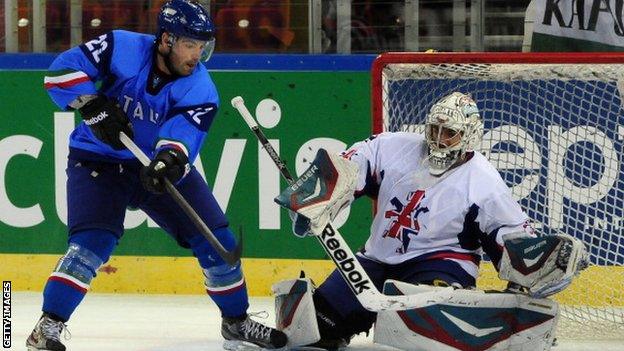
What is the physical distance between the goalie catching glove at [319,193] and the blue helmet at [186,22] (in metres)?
0.51

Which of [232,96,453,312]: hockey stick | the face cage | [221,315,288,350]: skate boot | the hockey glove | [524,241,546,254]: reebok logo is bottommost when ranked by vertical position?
[221,315,288,350]: skate boot

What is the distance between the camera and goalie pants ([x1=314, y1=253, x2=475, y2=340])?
457 centimetres

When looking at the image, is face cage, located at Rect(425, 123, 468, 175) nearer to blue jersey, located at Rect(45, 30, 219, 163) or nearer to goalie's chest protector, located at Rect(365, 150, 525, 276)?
goalie's chest protector, located at Rect(365, 150, 525, 276)

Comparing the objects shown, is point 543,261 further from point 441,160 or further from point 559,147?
point 559,147

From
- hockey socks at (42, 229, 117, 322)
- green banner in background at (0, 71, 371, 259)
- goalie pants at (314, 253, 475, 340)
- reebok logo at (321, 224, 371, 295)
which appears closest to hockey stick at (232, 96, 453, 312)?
reebok logo at (321, 224, 371, 295)

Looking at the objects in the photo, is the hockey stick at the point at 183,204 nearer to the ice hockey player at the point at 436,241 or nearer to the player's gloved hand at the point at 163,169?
the player's gloved hand at the point at 163,169

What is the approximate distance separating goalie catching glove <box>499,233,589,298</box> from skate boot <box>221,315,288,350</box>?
759mm

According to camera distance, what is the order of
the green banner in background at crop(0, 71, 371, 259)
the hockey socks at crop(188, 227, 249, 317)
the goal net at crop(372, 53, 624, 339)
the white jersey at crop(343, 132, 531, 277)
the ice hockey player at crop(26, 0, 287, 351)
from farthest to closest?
the green banner in background at crop(0, 71, 371, 259), the goal net at crop(372, 53, 624, 339), the hockey socks at crop(188, 227, 249, 317), the white jersey at crop(343, 132, 531, 277), the ice hockey player at crop(26, 0, 287, 351)

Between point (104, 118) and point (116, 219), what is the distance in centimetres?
31

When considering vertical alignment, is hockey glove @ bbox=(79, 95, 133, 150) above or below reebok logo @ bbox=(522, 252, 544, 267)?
above

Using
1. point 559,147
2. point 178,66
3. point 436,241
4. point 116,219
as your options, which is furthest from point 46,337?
point 559,147

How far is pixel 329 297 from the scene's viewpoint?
4711 mm

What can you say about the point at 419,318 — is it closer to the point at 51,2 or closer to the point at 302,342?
the point at 302,342

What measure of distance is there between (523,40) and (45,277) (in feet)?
6.83
